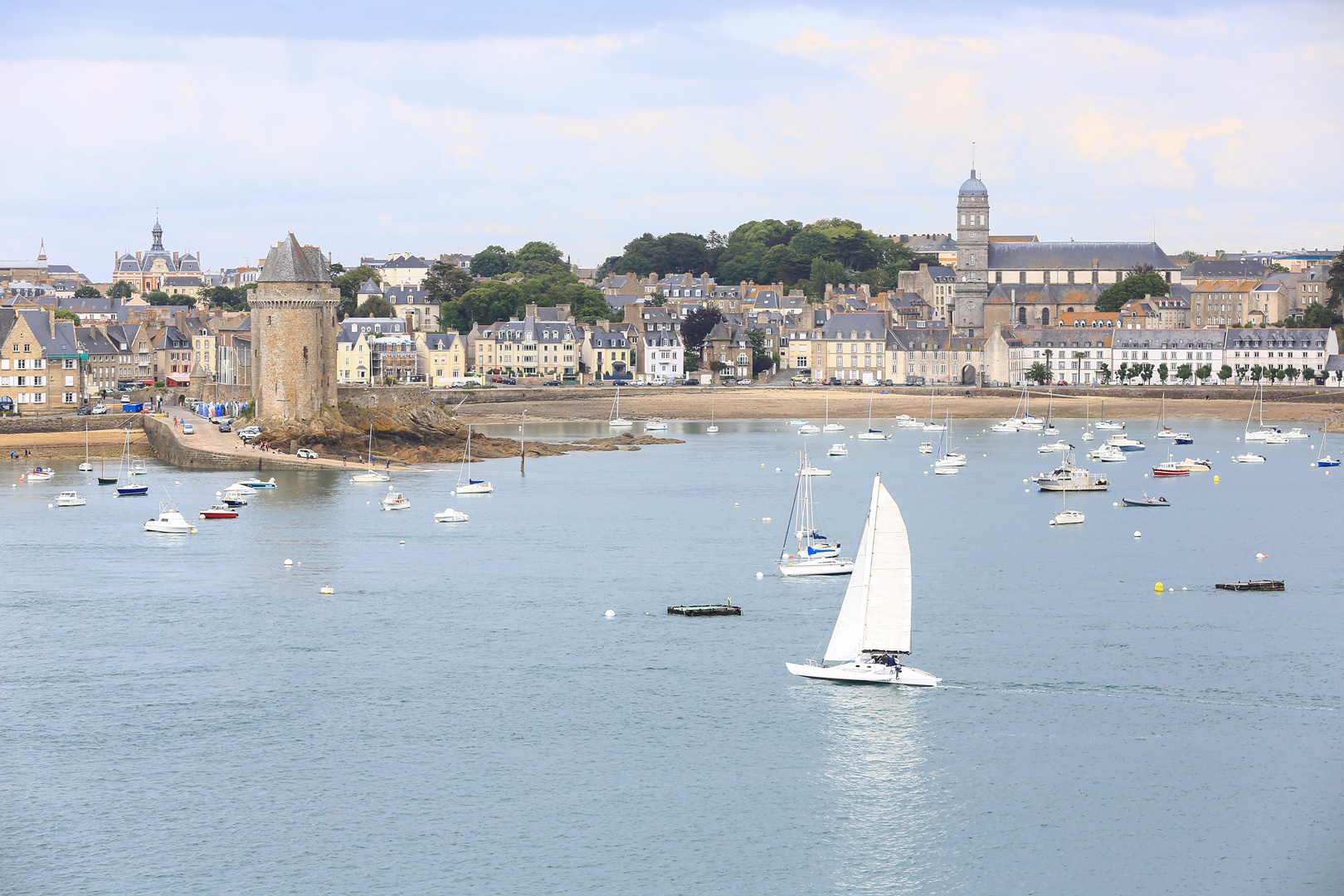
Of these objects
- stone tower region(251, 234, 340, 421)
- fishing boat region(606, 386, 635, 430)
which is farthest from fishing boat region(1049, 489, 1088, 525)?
fishing boat region(606, 386, 635, 430)

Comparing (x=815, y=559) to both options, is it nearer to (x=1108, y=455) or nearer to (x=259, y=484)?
(x=259, y=484)

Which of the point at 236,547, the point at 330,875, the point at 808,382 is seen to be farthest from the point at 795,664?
the point at 808,382

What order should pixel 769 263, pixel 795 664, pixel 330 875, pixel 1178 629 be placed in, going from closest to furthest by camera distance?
pixel 330 875, pixel 795 664, pixel 1178 629, pixel 769 263

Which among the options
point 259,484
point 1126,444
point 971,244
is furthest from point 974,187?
point 259,484

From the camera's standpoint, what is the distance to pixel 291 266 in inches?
2591

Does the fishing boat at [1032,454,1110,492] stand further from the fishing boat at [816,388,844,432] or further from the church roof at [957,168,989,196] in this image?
the church roof at [957,168,989,196]

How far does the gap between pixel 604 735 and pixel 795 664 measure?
14.3 feet

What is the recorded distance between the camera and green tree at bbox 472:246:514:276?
155375 millimetres

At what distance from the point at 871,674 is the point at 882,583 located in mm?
2097

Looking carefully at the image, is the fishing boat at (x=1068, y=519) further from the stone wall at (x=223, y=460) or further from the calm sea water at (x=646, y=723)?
the stone wall at (x=223, y=460)

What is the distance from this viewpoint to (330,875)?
1834 centimetres

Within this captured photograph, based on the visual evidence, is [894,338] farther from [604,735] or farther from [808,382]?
[604,735]

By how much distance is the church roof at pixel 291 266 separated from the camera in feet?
214

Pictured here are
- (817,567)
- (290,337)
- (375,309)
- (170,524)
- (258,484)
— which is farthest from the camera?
(375,309)
